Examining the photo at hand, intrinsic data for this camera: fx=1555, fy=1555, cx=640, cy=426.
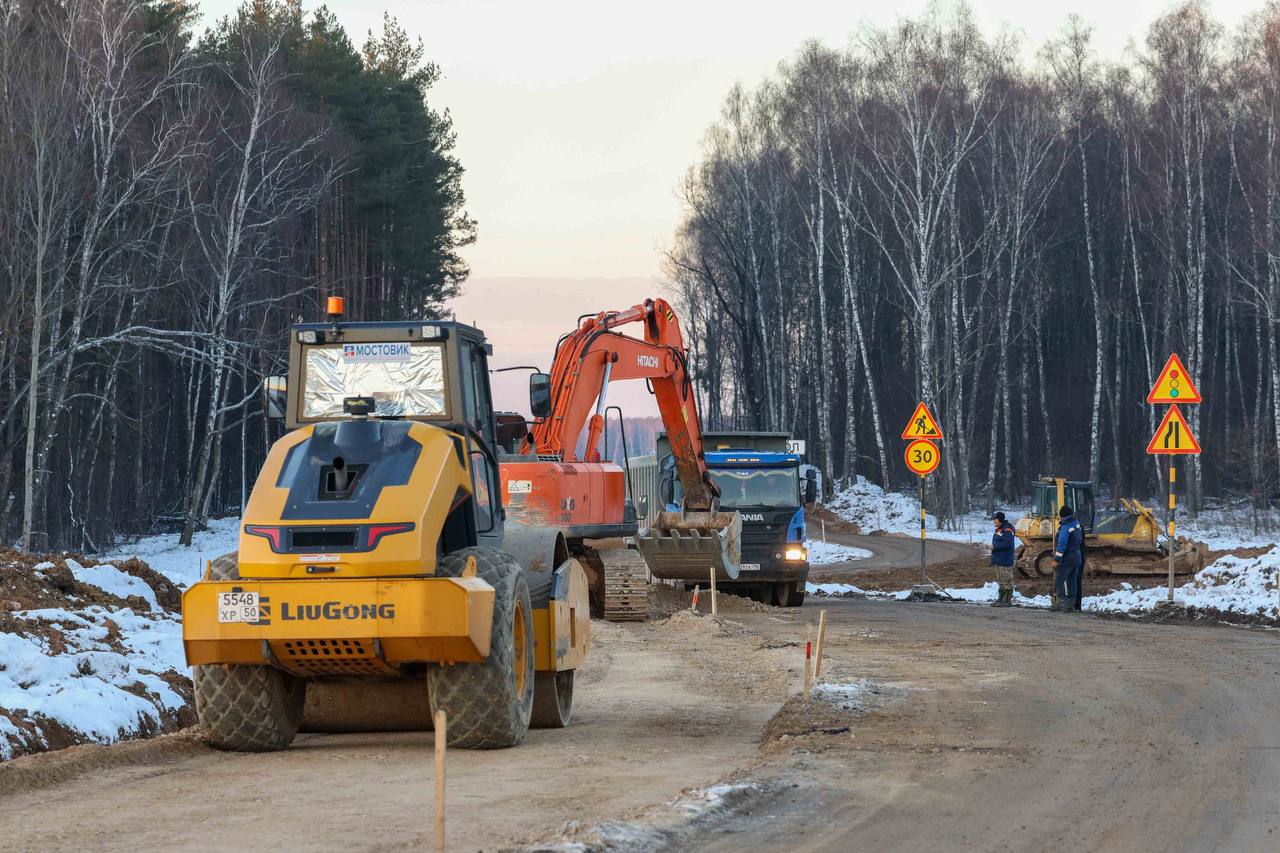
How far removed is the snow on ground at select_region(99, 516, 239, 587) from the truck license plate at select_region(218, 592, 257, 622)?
21.3 m

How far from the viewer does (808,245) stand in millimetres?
64688

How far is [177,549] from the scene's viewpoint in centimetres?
3666

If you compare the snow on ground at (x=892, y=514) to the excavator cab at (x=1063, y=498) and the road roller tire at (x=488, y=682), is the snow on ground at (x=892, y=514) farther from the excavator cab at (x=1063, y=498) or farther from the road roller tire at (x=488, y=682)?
the road roller tire at (x=488, y=682)

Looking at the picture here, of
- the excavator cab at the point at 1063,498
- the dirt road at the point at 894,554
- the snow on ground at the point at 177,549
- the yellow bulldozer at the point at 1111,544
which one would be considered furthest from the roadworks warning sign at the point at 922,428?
the snow on ground at the point at 177,549

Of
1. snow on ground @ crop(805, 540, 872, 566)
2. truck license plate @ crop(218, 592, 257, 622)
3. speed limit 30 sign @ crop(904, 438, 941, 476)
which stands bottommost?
snow on ground @ crop(805, 540, 872, 566)

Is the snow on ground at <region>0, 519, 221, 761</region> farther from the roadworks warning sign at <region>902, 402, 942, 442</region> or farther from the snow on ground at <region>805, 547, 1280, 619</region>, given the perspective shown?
the roadworks warning sign at <region>902, 402, 942, 442</region>

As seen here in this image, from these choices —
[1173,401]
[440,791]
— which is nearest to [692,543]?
[1173,401]

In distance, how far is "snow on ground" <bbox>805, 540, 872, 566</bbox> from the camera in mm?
42594

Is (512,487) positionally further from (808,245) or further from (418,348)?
(808,245)

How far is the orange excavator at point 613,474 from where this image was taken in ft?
61.1

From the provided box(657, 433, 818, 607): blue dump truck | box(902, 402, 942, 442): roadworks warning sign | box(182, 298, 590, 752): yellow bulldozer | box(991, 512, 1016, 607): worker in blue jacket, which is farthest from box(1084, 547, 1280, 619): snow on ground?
box(182, 298, 590, 752): yellow bulldozer

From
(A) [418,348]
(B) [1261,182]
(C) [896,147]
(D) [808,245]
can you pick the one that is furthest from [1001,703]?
(D) [808,245]

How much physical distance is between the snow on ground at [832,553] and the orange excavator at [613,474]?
664 inches

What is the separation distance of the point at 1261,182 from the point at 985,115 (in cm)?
1017
